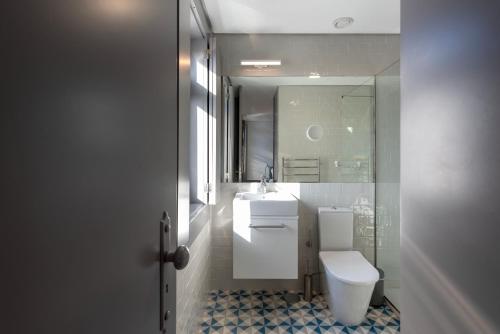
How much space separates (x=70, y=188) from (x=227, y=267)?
2557 millimetres

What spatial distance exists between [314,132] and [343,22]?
955mm

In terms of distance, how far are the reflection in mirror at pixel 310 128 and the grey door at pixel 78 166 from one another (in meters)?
2.18

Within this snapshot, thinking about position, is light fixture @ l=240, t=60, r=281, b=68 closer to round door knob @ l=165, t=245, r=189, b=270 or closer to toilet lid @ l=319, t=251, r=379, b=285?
toilet lid @ l=319, t=251, r=379, b=285

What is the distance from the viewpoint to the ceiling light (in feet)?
7.92

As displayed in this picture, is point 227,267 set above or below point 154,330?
below

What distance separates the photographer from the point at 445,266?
730 mm

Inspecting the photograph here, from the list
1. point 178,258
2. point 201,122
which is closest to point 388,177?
point 201,122

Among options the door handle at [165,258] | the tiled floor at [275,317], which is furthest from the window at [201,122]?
the door handle at [165,258]

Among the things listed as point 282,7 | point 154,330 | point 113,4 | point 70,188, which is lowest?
point 154,330

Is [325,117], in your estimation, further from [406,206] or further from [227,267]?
[406,206]

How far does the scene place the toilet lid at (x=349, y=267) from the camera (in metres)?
2.02

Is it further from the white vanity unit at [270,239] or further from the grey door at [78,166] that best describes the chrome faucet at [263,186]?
the grey door at [78,166]

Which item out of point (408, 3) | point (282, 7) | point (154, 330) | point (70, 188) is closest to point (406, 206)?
point (408, 3)

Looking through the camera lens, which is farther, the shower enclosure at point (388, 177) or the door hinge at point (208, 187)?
the shower enclosure at point (388, 177)
